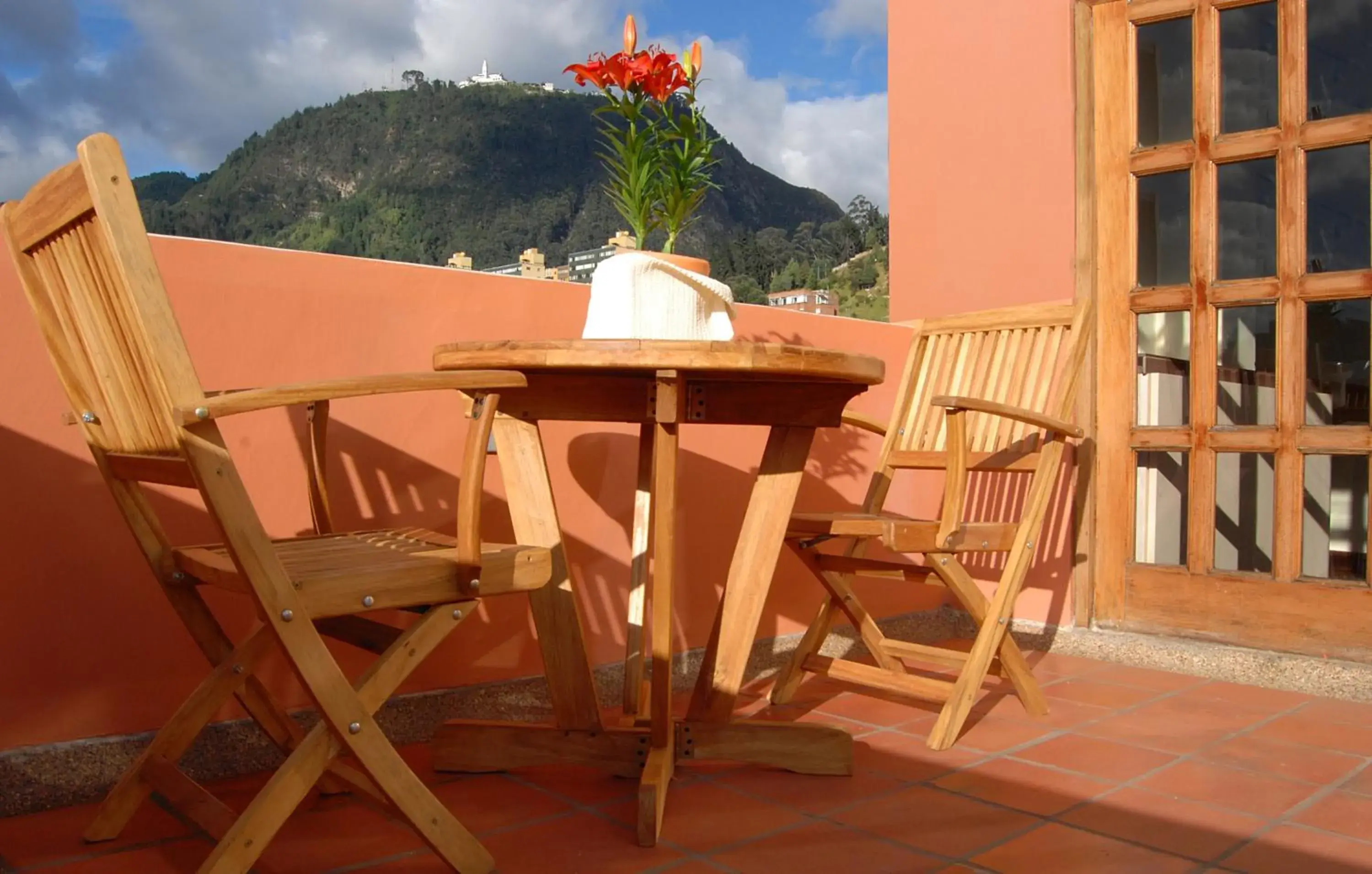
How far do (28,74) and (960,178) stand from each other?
420 ft

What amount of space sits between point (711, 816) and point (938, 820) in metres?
0.42

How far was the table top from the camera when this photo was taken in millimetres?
1680

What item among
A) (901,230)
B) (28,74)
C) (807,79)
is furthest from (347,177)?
(28,74)

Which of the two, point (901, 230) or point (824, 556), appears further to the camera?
point (901, 230)

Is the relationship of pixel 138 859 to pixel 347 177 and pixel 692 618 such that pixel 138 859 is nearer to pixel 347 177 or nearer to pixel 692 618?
pixel 692 618

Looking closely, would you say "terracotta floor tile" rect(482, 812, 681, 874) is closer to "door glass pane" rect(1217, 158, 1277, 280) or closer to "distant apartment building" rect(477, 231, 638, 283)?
"distant apartment building" rect(477, 231, 638, 283)

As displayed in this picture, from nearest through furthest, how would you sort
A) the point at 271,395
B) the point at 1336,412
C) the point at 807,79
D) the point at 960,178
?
the point at 271,395 → the point at 1336,412 → the point at 960,178 → the point at 807,79

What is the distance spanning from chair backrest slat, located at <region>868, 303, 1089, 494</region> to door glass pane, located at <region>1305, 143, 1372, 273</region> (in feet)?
2.38

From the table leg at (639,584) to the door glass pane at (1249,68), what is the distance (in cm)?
210

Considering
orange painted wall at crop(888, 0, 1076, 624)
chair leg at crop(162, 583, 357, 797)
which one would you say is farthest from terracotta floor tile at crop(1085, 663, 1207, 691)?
chair leg at crop(162, 583, 357, 797)

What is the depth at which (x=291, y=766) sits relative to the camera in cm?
144

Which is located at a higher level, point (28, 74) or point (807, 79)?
point (28, 74)

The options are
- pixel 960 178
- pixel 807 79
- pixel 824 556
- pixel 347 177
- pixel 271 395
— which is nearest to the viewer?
pixel 271 395

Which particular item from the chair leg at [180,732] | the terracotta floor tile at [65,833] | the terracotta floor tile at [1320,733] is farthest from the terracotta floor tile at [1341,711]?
the terracotta floor tile at [65,833]
